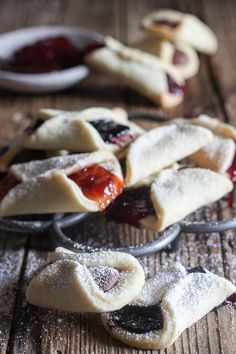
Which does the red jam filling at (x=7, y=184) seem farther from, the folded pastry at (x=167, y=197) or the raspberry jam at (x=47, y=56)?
the raspberry jam at (x=47, y=56)

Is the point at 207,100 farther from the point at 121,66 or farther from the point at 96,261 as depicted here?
the point at 96,261

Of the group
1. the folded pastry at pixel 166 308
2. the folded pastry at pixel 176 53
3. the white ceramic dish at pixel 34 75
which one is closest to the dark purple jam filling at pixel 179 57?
the folded pastry at pixel 176 53

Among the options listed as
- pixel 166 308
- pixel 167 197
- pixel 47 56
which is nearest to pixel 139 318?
pixel 166 308

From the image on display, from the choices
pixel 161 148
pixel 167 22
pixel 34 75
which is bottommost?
pixel 34 75

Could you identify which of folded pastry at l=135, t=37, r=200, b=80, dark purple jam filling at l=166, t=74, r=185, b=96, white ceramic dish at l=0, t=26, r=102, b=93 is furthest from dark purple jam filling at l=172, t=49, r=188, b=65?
white ceramic dish at l=0, t=26, r=102, b=93

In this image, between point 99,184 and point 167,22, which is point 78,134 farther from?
point 167,22

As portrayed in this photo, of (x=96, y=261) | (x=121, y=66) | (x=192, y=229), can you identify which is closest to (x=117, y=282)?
(x=96, y=261)
